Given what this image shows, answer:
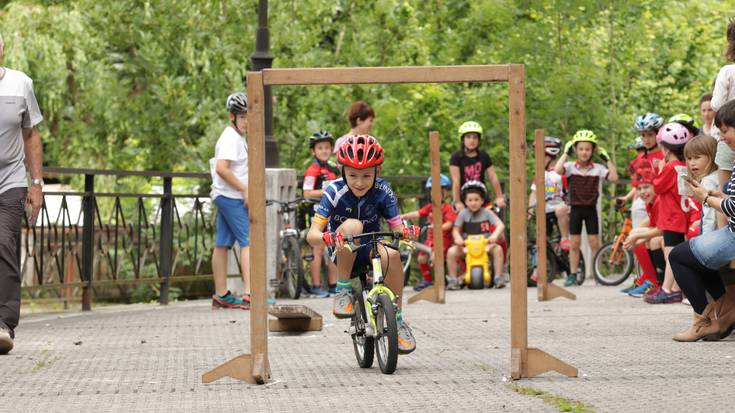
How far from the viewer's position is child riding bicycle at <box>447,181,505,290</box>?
17.4 m

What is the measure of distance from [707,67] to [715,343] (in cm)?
1996

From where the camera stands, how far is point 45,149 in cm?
2673

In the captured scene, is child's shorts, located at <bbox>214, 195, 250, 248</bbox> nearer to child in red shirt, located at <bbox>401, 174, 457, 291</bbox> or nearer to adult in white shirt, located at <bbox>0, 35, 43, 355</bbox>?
adult in white shirt, located at <bbox>0, 35, 43, 355</bbox>

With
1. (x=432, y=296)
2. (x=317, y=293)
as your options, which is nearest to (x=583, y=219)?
(x=317, y=293)

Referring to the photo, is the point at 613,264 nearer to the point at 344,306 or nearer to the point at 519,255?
the point at 344,306

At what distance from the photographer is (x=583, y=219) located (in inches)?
703

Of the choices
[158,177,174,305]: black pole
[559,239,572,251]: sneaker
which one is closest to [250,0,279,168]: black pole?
[158,177,174,305]: black pole

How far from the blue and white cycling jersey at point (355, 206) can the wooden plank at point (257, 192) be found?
942 mm

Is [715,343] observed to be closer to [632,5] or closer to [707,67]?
[632,5]

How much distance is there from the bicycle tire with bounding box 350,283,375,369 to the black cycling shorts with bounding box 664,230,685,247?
169 inches

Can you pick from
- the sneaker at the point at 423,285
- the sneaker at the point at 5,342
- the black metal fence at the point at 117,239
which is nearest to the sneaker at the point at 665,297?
the sneaker at the point at 423,285

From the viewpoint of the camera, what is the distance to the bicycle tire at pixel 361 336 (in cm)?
850

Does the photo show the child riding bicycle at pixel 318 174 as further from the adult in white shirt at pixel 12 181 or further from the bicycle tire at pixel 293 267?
the adult in white shirt at pixel 12 181

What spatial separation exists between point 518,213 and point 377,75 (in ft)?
3.57
